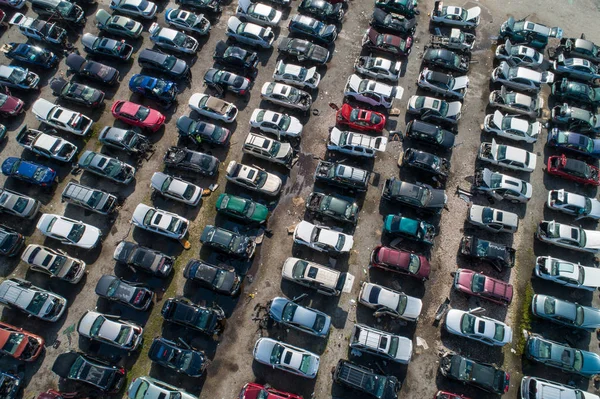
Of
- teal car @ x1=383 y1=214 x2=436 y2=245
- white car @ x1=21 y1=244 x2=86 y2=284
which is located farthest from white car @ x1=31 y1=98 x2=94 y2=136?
teal car @ x1=383 y1=214 x2=436 y2=245

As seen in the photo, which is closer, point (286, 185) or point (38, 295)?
point (38, 295)

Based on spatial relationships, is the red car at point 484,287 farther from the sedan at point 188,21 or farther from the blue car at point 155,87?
the sedan at point 188,21

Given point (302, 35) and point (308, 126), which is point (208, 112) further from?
point (302, 35)

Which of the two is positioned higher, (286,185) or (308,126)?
(308,126)

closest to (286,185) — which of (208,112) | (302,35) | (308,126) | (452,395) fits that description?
(308,126)

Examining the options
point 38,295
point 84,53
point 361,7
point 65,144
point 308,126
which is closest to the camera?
point 38,295

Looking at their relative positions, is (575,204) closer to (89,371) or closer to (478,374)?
(478,374)
